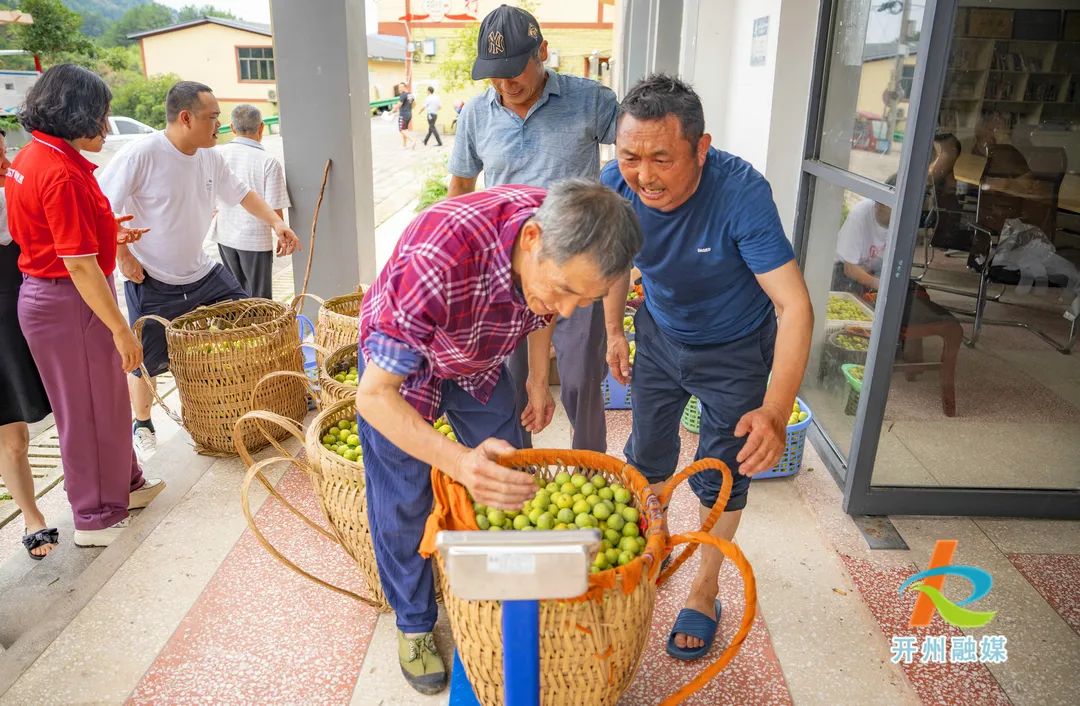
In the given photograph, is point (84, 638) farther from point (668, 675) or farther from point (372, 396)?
point (668, 675)

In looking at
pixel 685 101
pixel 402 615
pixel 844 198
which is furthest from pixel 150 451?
pixel 844 198

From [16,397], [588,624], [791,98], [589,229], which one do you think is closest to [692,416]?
[791,98]

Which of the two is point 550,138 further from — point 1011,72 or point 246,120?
point 246,120

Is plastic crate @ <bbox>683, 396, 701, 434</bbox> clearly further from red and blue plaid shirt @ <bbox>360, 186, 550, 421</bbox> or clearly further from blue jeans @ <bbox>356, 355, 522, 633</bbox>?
red and blue plaid shirt @ <bbox>360, 186, 550, 421</bbox>

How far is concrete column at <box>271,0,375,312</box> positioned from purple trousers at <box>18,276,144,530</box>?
2115 millimetres

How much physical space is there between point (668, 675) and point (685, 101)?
158 cm

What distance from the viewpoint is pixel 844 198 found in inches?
137

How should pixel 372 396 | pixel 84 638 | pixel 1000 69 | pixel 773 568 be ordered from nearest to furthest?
pixel 372 396 < pixel 84 638 < pixel 773 568 < pixel 1000 69

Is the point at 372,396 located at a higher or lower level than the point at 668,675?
higher

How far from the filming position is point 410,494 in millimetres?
1978

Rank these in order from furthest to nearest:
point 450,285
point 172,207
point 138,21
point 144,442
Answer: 1. point 138,21
2. point 144,442
3. point 172,207
4. point 450,285

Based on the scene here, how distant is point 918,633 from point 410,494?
1.64 metres

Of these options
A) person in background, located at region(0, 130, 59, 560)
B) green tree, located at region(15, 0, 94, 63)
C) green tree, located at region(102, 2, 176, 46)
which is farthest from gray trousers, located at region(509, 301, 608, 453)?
green tree, located at region(102, 2, 176, 46)

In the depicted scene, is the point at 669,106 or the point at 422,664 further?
the point at 422,664
